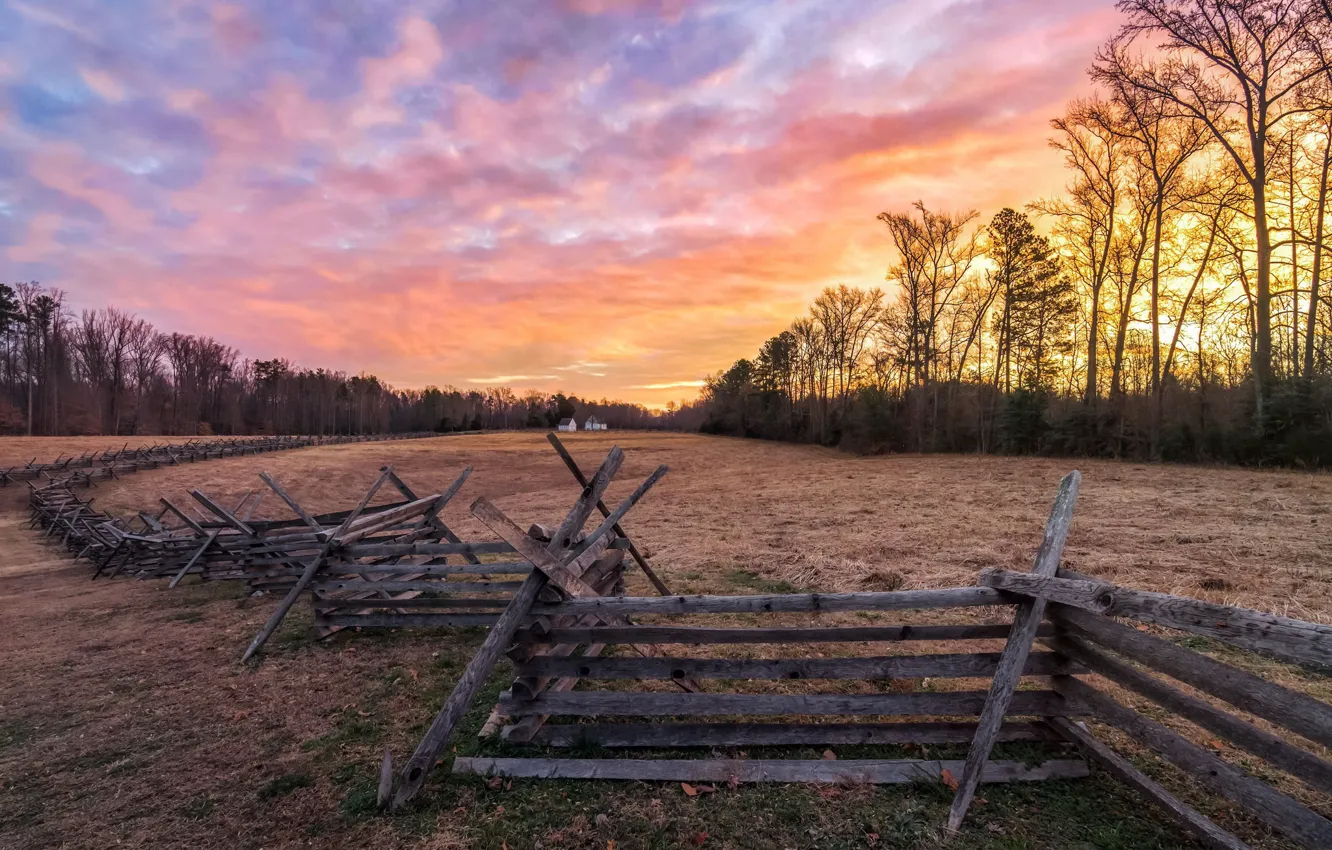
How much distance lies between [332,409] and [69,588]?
9554cm

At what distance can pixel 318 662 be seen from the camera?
6699mm

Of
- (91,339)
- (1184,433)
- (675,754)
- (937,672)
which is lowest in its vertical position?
(675,754)

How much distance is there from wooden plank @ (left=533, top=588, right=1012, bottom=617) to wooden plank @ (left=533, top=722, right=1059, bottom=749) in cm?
103

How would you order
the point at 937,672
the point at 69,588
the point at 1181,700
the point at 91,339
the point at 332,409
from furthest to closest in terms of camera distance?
the point at 332,409
the point at 91,339
the point at 69,588
the point at 937,672
the point at 1181,700

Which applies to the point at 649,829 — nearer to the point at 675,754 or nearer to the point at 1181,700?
the point at 675,754

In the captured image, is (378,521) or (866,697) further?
(378,521)

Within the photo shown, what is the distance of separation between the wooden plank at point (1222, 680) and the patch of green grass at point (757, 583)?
560 centimetres

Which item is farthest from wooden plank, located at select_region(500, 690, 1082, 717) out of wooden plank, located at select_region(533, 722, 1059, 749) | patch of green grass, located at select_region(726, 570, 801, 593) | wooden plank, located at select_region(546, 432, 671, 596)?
patch of green grass, located at select_region(726, 570, 801, 593)

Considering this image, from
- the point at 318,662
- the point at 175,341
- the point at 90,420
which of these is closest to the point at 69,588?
the point at 318,662

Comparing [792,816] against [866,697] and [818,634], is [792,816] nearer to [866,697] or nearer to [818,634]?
[866,697]

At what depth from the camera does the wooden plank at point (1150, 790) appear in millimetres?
3217

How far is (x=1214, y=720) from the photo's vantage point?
3207mm

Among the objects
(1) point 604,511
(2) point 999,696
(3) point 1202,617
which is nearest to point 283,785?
(1) point 604,511

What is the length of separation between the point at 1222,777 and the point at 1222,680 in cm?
87
